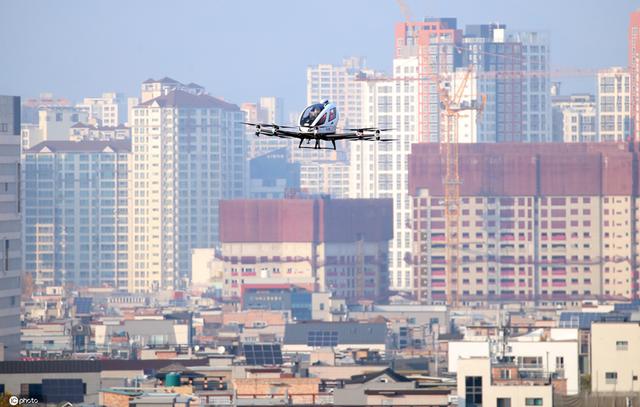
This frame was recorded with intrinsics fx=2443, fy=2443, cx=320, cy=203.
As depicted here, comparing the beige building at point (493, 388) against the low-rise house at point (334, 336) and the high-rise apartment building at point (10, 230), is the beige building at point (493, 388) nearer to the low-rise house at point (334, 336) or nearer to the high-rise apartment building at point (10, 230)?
the high-rise apartment building at point (10, 230)

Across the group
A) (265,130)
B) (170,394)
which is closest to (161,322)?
(170,394)

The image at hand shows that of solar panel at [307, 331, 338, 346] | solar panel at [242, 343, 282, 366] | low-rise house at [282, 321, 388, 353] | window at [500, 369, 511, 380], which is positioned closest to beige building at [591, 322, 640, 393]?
window at [500, 369, 511, 380]

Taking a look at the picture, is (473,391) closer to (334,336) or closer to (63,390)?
(63,390)

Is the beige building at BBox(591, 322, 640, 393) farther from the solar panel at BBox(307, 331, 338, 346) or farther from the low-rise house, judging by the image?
the solar panel at BBox(307, 331, 338, 346)

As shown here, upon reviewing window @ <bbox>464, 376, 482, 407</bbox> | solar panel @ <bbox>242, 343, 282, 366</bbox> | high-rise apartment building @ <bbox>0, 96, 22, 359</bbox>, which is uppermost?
high-rise apartment building @ <bbox>0, 96, 22, 359</bbox>

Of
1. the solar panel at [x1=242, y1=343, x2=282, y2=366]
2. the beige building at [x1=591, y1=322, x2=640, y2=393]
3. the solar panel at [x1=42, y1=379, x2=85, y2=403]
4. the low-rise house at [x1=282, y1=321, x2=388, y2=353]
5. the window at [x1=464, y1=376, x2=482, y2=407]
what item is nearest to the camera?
the window at [x1=464, y1=376, x2=482, y2=407]

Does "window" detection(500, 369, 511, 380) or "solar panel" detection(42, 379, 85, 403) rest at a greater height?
"window" detection(500, 369, 511, 380)
